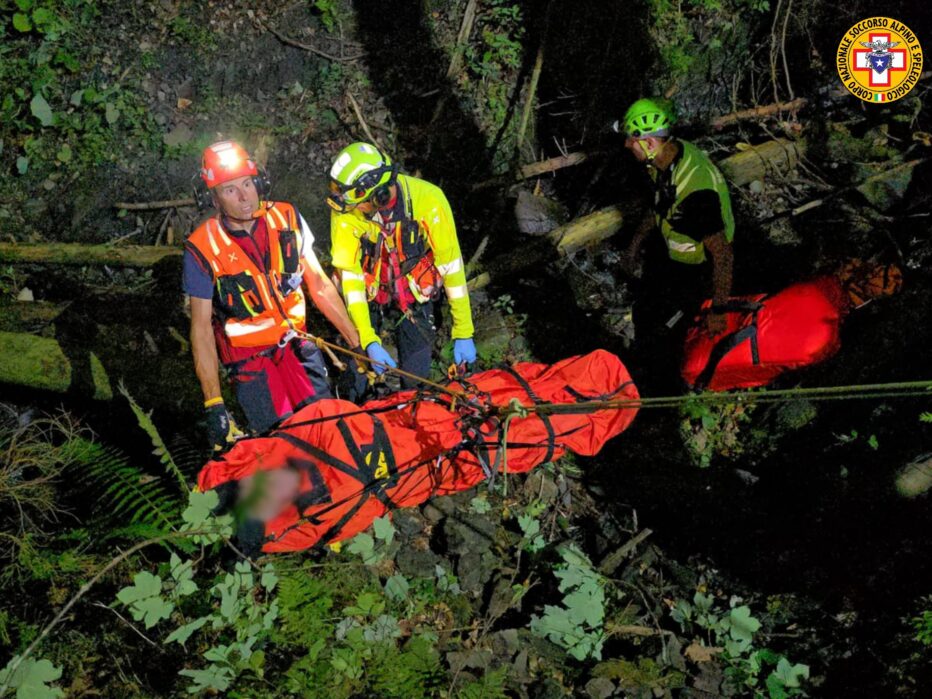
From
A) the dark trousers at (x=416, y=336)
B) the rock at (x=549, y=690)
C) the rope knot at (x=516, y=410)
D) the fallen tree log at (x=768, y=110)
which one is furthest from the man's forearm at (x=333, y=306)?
the fallen tree log at (x=768, y=110)

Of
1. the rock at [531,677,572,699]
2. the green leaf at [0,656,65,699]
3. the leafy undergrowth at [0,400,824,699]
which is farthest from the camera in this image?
the rock at [531,677,572,699]

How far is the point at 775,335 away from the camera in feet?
13.0

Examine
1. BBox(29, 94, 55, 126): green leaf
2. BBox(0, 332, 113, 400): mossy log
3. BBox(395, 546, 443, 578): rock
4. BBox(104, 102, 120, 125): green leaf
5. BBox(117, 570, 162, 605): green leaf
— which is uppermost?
BBox(29, 94, 55, 126): green leaf

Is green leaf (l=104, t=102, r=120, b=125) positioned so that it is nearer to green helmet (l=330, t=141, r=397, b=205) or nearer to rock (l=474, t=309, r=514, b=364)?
rock (l=474, t=309, r=514, b=364)

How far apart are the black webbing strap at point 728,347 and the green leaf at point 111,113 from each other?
725cm

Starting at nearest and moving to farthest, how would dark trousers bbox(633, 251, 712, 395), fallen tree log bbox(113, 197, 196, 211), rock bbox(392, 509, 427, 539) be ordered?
rock bbox(392, 509, 427, 539), dark trousers bbox(633, 251, 712, 395), fallen tree log bbox(113, 197, 196, 211)

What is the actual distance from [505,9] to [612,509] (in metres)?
6.07

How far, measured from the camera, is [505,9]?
7.57 m

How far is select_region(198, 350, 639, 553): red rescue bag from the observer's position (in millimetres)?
3240

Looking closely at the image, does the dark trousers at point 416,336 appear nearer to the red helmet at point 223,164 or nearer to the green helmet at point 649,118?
the red helmet at point 223,164

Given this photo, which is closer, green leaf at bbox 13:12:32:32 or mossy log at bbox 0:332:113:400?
mossy log at bbox 0:332:113:400

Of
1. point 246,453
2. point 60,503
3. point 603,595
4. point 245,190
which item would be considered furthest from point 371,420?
point 60,503

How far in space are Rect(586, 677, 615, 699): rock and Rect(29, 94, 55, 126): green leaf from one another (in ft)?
27.3

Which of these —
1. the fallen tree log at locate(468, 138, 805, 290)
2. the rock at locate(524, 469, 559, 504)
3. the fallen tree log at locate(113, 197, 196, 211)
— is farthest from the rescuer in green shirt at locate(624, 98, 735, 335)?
the fallen tree log at locate(113, 197, 196, 211)
